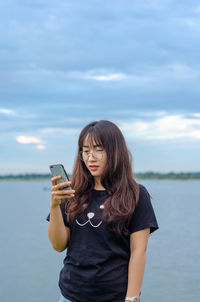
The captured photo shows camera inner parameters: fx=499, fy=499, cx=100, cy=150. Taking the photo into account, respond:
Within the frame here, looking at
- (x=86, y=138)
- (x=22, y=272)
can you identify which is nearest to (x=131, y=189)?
(x=86, y=138)

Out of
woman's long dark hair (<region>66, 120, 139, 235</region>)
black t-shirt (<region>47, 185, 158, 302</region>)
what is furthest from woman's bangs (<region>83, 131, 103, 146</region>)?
black t-shirt (<region>47, 185, 158, 302</region>)

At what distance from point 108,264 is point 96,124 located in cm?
81

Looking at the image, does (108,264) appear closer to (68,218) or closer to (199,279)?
(68,218)

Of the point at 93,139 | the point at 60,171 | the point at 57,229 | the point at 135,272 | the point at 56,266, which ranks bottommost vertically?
the point at 56,266

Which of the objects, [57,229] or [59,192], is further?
[57,229]

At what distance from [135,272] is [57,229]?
519mm

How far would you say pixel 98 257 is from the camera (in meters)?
2.80

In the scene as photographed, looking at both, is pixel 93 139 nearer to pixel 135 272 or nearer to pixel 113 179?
pixel 113 179

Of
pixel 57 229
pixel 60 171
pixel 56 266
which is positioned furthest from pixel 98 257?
pixel 56 266

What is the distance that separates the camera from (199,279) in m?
12.6

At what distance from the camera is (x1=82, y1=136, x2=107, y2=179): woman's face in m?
2.92

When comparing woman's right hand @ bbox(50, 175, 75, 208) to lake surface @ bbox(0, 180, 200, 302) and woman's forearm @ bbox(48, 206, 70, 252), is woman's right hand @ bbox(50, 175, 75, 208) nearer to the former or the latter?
woman's forearm @ bbox(48, 206, 70, 252)

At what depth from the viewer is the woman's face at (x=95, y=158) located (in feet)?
9.58

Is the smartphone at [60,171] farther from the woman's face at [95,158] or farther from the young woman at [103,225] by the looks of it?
the woman's face at [95,158]
